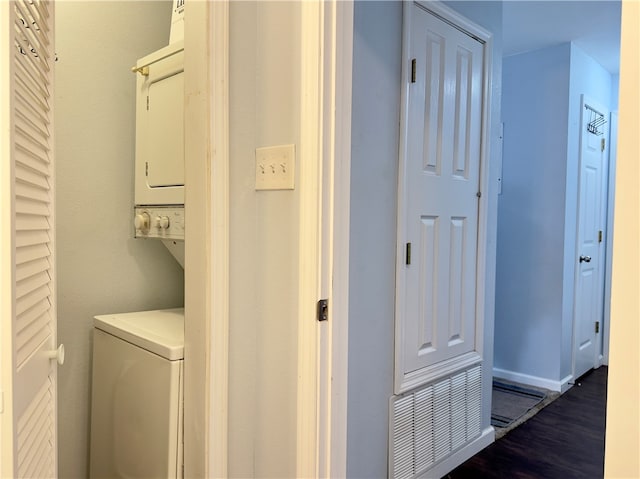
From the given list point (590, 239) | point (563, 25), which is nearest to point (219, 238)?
point (563, 25)

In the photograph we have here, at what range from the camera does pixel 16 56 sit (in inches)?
37.2

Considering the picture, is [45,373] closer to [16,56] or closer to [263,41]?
[16,56]

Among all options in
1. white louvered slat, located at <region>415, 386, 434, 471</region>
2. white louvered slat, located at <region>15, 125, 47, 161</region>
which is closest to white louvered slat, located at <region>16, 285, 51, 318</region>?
white louvered slat, located at <region>15, 125, 47, 161</region>

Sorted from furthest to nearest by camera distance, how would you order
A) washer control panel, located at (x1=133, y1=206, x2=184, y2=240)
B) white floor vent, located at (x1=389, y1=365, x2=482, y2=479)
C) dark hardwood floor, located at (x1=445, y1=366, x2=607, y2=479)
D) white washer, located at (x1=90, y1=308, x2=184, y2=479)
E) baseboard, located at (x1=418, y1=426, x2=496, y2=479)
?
1. dark hardwood floor, located at (x1=445, y1=366, x2=607, y2=479)
2. baseboard, located at (x1=418, y1=426, x2=496, y2=479)
3. white floor vent, located at (x1=389, y1=365, x2=482, y2=479)
4. washer control panel, located at (x1=133, y1=206, x2=184, y2=240)
5. white washer, located at (x1=90, y1=308, x2=184, y2=479)

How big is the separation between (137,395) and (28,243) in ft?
2.64

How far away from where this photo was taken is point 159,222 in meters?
1.90

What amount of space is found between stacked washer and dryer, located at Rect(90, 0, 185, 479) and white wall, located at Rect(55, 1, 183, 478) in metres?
0.11

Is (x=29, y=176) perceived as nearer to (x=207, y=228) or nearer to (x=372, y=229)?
(x=207, y=228)

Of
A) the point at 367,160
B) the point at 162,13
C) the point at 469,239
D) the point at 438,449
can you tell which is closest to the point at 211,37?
the point at 367,160

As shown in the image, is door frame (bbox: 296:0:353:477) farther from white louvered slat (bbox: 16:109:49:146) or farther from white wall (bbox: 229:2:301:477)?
white louvered slat (bbox: 16:109:49:146)

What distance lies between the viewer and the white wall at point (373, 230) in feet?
5.46

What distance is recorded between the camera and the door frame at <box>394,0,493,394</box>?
5.98 feet

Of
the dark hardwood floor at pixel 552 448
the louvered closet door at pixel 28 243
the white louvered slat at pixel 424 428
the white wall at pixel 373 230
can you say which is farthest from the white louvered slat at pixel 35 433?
the dark hardwood floor at pixel 552 448

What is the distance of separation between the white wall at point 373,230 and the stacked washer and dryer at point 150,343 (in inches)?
23.7
